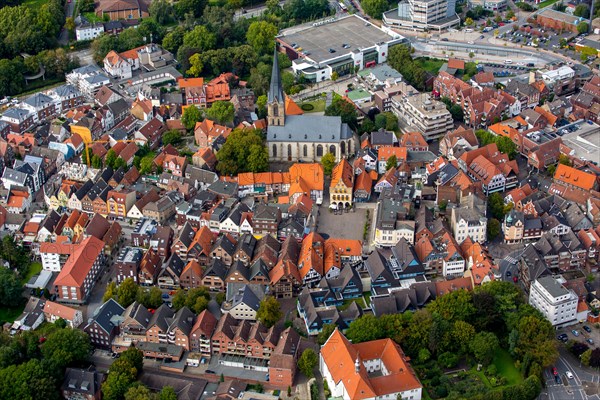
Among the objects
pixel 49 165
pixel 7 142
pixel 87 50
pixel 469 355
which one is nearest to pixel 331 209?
pixel 469 355

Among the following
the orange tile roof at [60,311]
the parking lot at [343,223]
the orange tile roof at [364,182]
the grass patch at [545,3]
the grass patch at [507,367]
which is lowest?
the grass patch at [545,3]

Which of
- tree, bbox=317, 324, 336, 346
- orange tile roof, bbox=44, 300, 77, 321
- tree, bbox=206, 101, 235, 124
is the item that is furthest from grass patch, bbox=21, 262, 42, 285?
tree, bbox=206, 101, 235, 124

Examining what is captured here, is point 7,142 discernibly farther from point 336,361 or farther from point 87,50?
point 336,361

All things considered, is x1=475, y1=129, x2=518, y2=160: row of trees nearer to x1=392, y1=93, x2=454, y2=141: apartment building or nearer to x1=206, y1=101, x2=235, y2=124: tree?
x1=392, y1=93, x2=454, y2=141: apartment building

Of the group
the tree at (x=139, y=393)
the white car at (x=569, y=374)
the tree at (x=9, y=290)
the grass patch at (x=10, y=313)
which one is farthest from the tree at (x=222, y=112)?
the white car at (x=569, y=374)

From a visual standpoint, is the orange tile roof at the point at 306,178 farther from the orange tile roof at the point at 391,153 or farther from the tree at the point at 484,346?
the tree at the point at 484,346

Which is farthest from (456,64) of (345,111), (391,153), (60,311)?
(60,311)

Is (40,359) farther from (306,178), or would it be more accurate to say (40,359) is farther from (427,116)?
(427,116)
